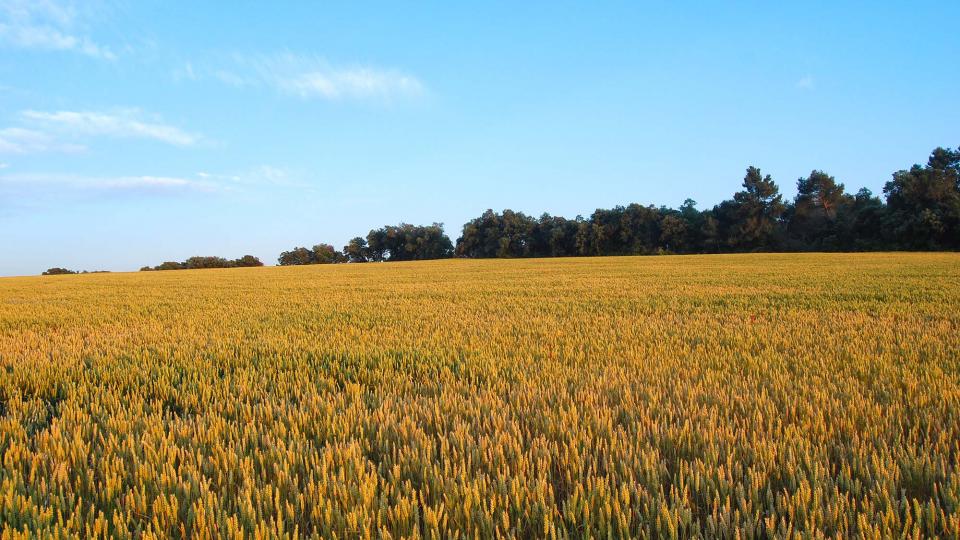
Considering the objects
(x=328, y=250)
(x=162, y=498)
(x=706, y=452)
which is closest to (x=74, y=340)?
(x=162, y=498)

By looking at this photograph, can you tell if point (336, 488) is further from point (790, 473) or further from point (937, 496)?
point (937, 496)

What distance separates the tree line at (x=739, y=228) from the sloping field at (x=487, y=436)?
7514 cm

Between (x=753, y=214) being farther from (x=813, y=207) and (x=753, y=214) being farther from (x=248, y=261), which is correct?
(x=248, y=261)

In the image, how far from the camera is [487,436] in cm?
277

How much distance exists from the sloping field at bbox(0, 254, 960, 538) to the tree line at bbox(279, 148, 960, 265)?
75.1 meters

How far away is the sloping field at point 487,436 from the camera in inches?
80.6

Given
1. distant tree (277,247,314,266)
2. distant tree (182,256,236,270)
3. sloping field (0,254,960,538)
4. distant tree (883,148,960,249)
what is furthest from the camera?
distant tree (277,247,314,266)

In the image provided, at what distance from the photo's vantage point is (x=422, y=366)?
482 centimetres

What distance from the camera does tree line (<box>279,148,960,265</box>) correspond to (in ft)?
216

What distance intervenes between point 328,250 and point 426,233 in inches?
729

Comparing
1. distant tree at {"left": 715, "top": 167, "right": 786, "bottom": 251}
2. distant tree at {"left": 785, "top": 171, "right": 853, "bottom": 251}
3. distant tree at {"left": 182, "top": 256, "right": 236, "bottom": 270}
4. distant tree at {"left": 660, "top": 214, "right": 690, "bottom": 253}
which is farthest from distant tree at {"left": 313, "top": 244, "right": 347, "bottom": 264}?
distant tree at {"left": 785, "top": 171, "right": 853, "bottom": 251}

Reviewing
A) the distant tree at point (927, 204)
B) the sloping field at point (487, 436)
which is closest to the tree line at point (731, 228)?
the distant tree at point (927, 204)

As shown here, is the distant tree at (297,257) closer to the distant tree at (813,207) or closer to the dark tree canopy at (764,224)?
the dark tree canopy at (764,224)

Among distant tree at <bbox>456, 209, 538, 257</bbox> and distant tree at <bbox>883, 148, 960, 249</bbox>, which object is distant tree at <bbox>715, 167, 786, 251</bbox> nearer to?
distant tree at <bbox>883, 148, 960, 249</bbox>
